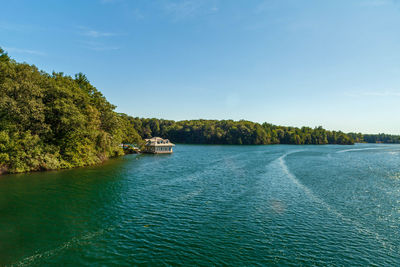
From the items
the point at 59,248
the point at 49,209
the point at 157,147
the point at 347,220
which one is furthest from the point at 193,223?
the point at 157,147

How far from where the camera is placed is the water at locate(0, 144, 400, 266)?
570 inches

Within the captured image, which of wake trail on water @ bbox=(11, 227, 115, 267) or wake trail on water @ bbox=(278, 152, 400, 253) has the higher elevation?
wake trail on water @ bbox=(11, 227, 115, 267)

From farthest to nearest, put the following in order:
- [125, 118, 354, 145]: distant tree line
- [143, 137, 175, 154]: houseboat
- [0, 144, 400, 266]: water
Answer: [125, 118, 354, 145]: distant tree line, [143, 137, 175, 154]: houseboat, [0, 144, 400, 266]: water

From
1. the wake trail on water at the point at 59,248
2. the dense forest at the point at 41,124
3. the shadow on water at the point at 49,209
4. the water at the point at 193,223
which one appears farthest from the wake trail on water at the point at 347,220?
the dense forest at the point at 41,124

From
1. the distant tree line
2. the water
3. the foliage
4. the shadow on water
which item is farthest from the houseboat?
the distant tree line

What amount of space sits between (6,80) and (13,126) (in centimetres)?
837

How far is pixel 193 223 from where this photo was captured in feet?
65.0

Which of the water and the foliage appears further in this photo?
the foliage

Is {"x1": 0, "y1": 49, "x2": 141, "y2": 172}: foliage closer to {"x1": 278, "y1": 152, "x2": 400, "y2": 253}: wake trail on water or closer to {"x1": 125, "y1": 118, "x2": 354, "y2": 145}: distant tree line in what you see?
{"x1": 278, "y1": 152, "x2": 400, "y2": 253}: wake trail on water

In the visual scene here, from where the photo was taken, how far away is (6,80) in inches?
1442

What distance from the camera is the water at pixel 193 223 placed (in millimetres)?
14484

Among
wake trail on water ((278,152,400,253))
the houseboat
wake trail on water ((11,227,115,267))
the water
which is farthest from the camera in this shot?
the houseboat

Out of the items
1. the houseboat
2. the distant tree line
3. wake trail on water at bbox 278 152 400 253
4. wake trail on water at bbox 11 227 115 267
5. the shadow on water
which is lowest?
wake trail on water at bbox 278 152 400 253

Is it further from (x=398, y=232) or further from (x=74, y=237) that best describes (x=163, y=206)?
(x=398, y=232)
